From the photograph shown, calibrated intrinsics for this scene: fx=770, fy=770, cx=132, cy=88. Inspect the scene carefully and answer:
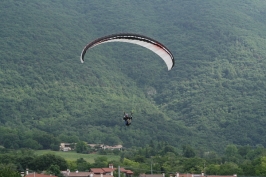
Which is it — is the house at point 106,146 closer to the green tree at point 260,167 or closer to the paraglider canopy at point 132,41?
the green tree at point 260,167

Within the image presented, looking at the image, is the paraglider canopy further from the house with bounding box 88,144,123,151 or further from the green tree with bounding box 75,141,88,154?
the house with bounding box 88,144,123,151

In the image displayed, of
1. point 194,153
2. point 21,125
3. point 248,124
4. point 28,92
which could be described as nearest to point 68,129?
point 21,125

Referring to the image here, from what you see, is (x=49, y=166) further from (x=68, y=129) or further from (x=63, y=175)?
(x=68, y=129)

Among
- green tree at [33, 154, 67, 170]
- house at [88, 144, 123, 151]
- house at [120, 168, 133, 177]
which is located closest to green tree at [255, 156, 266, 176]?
house at [120, 168, 133, 177]

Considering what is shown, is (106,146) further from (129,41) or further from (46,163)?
(129,41)

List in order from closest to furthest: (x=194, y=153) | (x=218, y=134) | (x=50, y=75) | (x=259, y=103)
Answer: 1. (x=194, y=153)
2. (x=218, y=134)
3. (x=259, y=103)
4. (x=50, y=75)

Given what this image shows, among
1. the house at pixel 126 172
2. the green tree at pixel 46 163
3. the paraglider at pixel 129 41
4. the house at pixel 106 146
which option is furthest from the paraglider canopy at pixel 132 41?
the house at pixel 106 146

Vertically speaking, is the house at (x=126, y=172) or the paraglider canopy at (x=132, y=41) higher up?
the house at (x=126, y=172)

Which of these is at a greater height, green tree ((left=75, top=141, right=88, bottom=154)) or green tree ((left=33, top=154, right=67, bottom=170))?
green tree ((left=75, top=141, right=88, bottom=154))

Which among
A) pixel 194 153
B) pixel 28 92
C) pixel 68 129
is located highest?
pixel 28 92

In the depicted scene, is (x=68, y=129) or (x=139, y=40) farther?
(x=68, y=129)

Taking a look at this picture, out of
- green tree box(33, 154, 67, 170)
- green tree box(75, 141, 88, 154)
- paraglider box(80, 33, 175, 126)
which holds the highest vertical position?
green tree box(75, 141, 88, 154)
